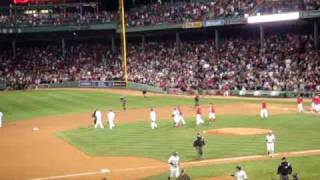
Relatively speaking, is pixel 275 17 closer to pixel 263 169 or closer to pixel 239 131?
pixel 239 131

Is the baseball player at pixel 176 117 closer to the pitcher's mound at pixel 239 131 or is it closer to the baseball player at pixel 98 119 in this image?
the pitcher's mound at pixel 239 131

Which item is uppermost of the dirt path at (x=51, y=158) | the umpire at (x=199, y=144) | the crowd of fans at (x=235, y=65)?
the crowd of fans at (x=235, y=65)

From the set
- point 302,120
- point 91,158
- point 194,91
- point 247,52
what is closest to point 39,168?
point 91,158

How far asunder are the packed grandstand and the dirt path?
13.8 m

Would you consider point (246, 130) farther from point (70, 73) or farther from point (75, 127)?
point (70, 73)

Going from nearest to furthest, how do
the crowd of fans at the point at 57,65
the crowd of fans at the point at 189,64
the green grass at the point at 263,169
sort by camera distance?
the green grass at the point at 263,169
the crowd of fans at the point at 189,64
the crowd of fans at the point at 57,65

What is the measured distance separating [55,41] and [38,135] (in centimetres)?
4617

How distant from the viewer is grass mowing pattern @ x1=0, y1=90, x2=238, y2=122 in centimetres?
4934

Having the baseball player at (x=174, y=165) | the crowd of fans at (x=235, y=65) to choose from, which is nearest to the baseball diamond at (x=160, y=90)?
the baseball player at (x=174, y=165)

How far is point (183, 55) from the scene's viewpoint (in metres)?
68.6

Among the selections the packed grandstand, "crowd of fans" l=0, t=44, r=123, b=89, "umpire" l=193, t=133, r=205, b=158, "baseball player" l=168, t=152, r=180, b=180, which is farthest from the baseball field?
"crowd of fans" l=0, t=44, r=123, b=89

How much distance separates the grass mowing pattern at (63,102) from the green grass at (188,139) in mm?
11080

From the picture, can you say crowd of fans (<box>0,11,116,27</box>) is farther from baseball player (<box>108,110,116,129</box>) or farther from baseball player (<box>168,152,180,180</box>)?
baseball player (<box>168,152,180,180</box>)

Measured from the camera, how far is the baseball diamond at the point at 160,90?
2673cm
